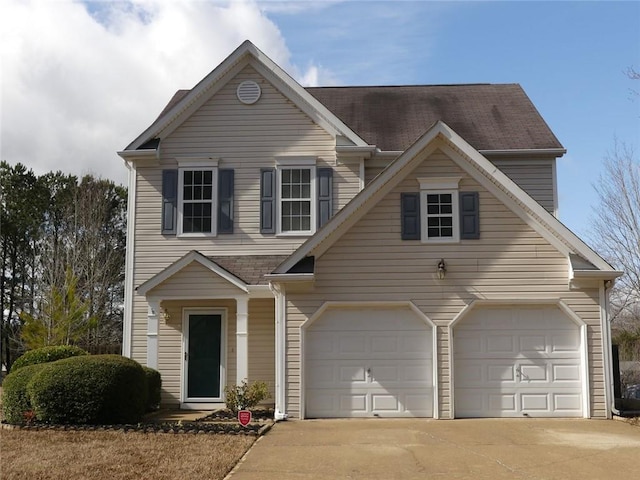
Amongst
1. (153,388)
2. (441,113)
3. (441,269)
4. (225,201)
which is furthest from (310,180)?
(153,388)

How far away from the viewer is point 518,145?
58.7 feet

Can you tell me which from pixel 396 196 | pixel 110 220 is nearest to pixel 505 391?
pixel 396 196

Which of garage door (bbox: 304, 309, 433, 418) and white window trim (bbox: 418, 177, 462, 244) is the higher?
white window trim (bbox: 418, 177, 462, 244)

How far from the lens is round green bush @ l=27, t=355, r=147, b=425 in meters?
12.5

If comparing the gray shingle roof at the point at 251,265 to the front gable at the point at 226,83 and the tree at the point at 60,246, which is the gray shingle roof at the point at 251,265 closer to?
the front gable at the point at 226,83

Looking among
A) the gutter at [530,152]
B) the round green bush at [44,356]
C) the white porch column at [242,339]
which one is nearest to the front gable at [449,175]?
the white porch column at [242,339]

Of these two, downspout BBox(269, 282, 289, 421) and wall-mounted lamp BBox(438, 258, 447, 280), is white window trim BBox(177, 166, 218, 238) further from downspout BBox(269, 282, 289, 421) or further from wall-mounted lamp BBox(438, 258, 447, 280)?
wall-mounted lamp BBox(438, 258, 447, 280)

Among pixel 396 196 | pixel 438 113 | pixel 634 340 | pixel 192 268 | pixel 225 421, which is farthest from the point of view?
pixel 634 340

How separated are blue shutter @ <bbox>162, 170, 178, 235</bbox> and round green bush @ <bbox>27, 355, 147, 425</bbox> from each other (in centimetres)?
488

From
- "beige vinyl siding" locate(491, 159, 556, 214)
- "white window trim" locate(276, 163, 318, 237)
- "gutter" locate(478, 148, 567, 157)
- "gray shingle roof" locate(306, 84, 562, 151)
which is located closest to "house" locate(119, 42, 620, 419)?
"white window trim" locate(276, 163, 318, 237)

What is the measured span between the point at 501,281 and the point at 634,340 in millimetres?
15970

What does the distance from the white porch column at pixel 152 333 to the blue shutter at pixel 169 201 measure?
200cm

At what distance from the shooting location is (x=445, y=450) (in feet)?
33.2

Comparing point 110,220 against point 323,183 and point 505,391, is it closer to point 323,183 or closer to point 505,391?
point 323,183
